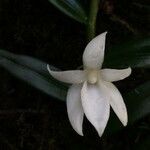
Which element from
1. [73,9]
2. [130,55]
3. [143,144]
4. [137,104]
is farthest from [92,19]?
[143,144]

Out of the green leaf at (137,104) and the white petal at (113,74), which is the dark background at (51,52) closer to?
the green leaf at (137,104)

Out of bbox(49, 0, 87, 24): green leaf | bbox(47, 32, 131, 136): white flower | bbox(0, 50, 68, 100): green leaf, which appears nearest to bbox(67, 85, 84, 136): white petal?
bbox(47, 32, 131, 136): white flower

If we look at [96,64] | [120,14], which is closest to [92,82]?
[96,64]

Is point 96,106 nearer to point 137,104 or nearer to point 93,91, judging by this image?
point 93,91

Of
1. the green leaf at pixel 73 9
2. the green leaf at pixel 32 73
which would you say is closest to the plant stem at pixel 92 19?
the green leaf at pixel 73 9

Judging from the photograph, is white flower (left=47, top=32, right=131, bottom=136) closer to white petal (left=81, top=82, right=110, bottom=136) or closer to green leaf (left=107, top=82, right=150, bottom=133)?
white petal (left=81, top=82, right=110, bottom=136)

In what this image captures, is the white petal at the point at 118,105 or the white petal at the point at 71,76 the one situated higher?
the white petal at the point at 71,76
